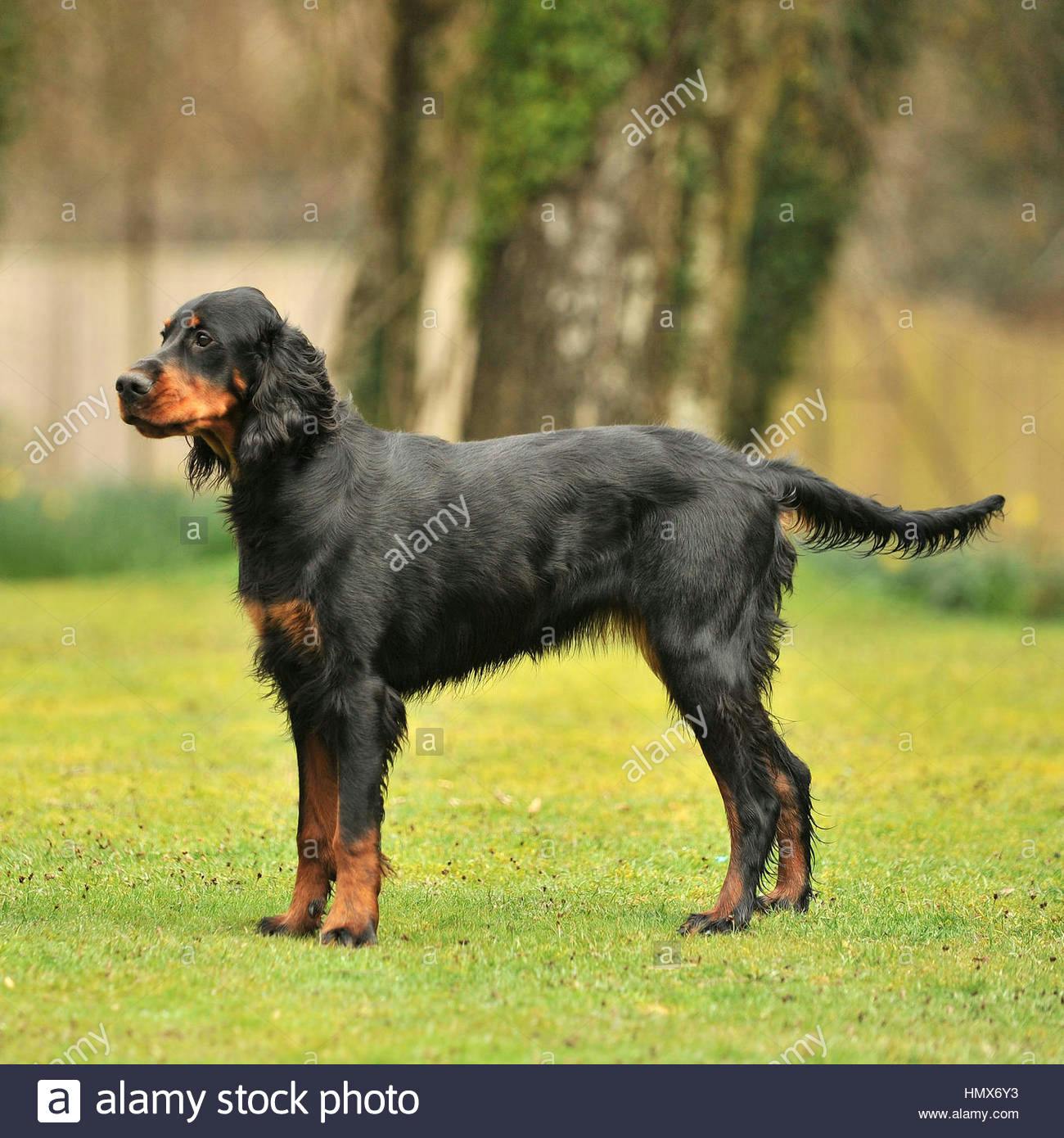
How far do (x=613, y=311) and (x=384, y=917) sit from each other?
7290mm

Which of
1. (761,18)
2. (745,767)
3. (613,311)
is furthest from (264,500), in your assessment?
(761,18)

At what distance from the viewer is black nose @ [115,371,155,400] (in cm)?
475

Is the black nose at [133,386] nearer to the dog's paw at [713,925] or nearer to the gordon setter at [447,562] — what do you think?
the gordon setter at [447,562]

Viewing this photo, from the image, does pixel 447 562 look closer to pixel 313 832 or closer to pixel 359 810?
pixel 359 810

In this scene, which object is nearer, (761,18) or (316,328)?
(761,18)

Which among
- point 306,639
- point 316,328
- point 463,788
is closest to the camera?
point 306,639

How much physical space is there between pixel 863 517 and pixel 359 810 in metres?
2.07

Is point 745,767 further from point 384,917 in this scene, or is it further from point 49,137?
point 49,137

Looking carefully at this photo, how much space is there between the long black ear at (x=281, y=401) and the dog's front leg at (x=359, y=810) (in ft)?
2.70

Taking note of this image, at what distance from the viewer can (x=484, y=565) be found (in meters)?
5.19


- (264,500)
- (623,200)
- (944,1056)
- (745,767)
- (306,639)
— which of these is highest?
(623,200)

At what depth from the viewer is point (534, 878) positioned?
6.01 m

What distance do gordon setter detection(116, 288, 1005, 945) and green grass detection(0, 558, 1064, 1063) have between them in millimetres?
411

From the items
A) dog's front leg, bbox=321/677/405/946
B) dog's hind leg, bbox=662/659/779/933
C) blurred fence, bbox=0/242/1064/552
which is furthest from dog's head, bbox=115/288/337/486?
blurred fence, bbox=0/242/1064/552
